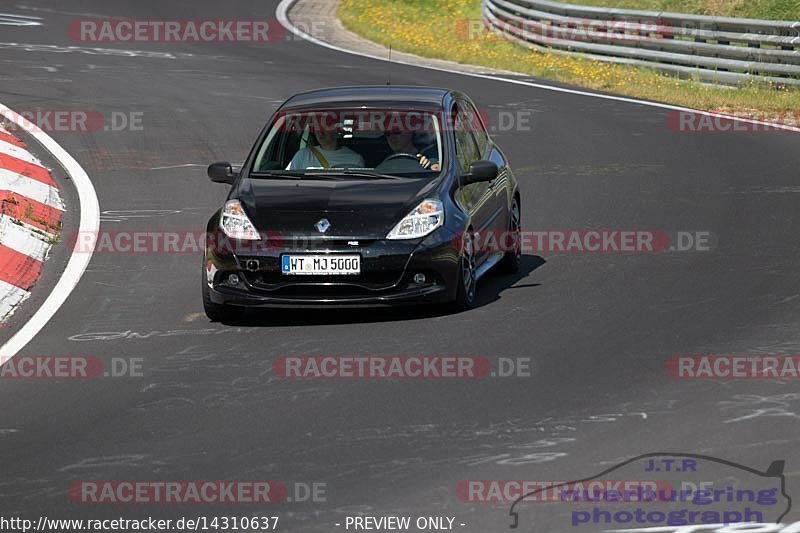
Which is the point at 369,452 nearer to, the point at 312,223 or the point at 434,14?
the point at 312,223

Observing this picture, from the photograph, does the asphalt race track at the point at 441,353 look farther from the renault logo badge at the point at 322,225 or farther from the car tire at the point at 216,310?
the renault logo badge at the point at 322,225

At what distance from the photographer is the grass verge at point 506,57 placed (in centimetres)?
2349

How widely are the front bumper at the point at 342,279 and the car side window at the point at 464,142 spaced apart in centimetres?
128

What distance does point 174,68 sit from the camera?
26.8 m

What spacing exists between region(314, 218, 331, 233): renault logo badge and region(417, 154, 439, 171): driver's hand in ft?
3.96

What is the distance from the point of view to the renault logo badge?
10.5 metres

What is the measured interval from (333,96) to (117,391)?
3.99 metres

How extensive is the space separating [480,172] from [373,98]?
127 centimetres

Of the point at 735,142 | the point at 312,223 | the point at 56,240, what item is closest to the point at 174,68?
the point at 735,142
